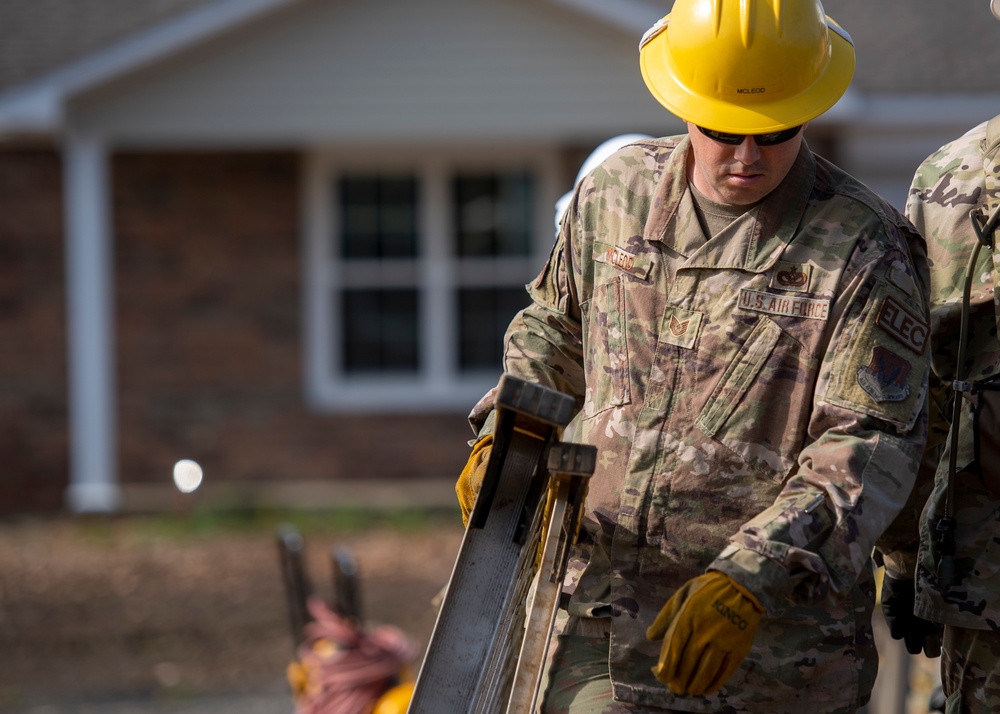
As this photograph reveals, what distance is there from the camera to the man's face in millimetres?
2471

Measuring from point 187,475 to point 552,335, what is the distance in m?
7.12

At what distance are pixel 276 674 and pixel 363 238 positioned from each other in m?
4.87

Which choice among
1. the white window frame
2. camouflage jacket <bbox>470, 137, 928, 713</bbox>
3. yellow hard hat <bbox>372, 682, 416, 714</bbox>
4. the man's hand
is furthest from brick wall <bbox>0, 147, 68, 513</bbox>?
the man's hand

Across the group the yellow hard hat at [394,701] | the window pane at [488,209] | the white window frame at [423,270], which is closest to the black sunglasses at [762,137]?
the yellow hard hat at [394,701]

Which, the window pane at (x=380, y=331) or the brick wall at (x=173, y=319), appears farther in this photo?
the window pane at (x=380, y=331)

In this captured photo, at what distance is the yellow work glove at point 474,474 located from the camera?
2.51 metres

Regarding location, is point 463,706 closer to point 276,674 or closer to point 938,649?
point 938,649

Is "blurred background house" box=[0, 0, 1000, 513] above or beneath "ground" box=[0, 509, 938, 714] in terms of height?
above

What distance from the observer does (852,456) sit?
2.27 m

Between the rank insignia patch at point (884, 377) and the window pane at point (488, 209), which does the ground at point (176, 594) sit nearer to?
the window pane at point (488, 209)

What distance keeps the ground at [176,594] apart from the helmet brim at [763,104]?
3953mm

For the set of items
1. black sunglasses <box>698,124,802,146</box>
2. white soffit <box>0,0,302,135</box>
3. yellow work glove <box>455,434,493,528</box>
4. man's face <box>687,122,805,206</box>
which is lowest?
yellow work glove <box>455,434,493,528</box>

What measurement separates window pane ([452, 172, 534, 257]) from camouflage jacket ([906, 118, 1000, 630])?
7966mm

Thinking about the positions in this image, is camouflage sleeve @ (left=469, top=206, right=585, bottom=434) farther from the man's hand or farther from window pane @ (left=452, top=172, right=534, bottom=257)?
window pane @ (left=452, top=172, right=534, bottom=257)
